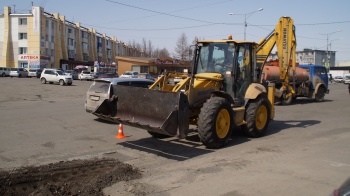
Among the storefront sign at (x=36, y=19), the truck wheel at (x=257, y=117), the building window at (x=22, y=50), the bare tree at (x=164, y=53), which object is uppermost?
the storefront sign at (x=36, y=19)

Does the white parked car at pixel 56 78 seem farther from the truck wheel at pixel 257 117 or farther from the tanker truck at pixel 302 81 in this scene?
the truck wheel at pixel 257 117

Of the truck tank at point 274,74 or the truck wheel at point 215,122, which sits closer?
the truck wheel at point 215,122

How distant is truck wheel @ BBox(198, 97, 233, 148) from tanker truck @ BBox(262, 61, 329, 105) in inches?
447

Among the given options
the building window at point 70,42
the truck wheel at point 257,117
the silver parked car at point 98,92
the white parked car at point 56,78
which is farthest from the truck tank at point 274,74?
the building window at point 70,42

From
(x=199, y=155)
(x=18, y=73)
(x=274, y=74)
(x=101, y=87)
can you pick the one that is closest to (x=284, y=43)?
(x=274, y=74)

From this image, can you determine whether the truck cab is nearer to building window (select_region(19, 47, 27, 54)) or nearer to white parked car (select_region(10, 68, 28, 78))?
white parked car (select_region(10, 68, 28, 78))

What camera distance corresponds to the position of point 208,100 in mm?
8039

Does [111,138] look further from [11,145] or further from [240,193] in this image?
[240,193]

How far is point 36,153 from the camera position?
24.4 ft

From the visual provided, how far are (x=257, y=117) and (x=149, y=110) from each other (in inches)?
142

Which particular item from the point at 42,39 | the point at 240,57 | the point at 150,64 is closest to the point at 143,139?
the point at 240,57

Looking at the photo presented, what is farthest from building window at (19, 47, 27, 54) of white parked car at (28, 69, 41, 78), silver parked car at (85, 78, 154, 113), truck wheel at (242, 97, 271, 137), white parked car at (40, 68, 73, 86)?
truck wheel at (242, 97, 271, 137)

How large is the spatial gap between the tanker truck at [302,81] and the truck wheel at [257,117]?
9313 millimetres

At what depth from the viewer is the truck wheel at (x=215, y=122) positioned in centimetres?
764
